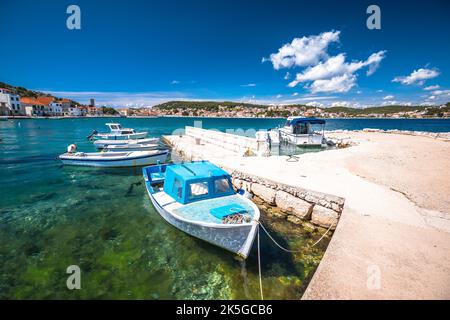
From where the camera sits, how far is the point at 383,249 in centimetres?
446

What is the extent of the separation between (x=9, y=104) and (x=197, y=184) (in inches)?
5289

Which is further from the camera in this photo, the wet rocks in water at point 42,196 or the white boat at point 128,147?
the white boat at point 128,147

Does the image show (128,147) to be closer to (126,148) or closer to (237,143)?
(126,148)

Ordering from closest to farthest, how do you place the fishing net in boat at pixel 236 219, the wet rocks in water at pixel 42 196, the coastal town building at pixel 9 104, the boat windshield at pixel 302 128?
the fishing net in boat at pixel 236 219 < the wet rocks in water at pixel 42 196 < the boat windshield at pixel 302 128 < the coastal town building at pixel 9 104

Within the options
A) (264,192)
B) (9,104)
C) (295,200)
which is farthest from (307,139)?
(9,104)

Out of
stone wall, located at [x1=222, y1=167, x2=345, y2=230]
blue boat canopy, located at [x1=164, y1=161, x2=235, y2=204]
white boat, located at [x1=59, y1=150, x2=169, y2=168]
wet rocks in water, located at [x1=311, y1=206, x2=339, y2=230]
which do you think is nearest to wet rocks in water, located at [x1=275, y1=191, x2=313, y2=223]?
stone wall, located at [x1=222, y1=167, x2=345, y2=230]

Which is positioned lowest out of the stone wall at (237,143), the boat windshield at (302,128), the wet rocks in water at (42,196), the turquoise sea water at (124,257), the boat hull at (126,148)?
the turquoise sea water at (124,257)

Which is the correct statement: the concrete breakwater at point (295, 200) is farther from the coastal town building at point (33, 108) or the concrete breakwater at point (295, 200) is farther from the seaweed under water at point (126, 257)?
the coastal town building at point (33, 108)

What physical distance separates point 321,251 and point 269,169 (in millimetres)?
5233

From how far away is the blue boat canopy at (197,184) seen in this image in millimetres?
6957

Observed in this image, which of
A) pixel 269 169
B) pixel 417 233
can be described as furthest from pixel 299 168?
pixel 417 233

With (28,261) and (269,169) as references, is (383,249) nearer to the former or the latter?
(269,169)

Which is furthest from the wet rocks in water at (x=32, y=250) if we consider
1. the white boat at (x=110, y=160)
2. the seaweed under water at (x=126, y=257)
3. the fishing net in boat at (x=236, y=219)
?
the white boat at (x=110, y=160)

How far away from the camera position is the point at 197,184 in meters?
7.36
